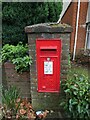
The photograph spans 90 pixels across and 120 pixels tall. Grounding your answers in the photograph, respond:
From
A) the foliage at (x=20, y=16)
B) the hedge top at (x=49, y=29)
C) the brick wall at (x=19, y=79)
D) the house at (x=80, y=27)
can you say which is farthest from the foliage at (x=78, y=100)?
the house at (x=80, y=27)

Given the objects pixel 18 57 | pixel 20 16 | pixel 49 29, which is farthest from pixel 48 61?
pixel 20 16

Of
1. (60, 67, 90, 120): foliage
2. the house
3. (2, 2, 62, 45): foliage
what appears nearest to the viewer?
(60, 67, 90, 120): foliage

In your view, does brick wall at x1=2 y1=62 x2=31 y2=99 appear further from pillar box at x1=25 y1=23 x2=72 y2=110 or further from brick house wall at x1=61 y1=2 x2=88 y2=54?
brick house wall at x1=61 y1=2 x2=88 y2=54

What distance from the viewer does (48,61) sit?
3994 millimetres

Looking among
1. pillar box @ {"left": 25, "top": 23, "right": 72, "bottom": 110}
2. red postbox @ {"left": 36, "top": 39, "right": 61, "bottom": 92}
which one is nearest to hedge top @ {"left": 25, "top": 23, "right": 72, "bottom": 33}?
pillar box @ {"left": 25, "top": 23, "right": 72, "bottom": 110}

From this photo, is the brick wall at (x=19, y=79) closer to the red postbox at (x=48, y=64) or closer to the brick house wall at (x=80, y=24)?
the red postbox at (x=48, y=64)

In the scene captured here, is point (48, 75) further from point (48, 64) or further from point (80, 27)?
point (80, 27)

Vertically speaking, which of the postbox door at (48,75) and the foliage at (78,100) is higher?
the postbox door at (48,75)

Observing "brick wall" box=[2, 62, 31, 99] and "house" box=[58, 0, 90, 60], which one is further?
"house" box=[58, 0, 90, 60]

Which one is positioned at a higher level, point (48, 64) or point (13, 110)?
point (48, 64)

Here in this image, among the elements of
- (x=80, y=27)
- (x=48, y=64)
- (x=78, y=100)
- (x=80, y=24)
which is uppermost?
(x=80, y=24)

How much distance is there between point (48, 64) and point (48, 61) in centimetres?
6

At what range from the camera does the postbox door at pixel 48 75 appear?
13.1 ft

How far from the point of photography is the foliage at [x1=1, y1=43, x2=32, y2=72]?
171 inches
